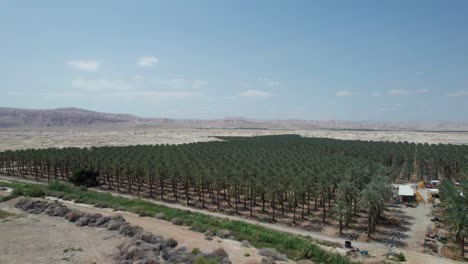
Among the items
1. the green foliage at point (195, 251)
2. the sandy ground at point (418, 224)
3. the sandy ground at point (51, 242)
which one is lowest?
the sandy ground at point (418, 224)

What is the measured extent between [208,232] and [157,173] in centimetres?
3761

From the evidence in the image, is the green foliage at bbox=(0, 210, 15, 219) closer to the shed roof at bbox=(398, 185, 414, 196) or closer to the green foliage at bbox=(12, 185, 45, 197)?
the green foliage at bbox=(12, 185, 45, 197)

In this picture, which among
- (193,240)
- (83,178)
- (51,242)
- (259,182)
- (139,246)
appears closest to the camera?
(139,246)

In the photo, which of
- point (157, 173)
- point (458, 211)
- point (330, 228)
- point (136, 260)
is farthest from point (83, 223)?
point (458, 211)

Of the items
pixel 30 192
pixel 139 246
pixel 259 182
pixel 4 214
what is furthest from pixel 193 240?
pixel 30 192

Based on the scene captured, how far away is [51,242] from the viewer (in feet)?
108

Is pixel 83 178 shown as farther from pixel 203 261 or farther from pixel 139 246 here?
pixel 203 261

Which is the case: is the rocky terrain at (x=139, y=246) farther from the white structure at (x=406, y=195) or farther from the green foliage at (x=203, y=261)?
the white structure at (x=406, y=195)

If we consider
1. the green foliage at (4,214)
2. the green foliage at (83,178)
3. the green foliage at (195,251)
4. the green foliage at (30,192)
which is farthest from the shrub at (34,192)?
the green foliage at (195,251)

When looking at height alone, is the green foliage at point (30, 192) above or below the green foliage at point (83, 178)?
above

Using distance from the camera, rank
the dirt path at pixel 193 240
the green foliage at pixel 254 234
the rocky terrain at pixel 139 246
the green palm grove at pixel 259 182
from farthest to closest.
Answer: the green palm grove at pixel 259 182, the green foliage at pixel 254 234, the dirt path at pixel 193 240, the rocky terrain at pixel 139 246

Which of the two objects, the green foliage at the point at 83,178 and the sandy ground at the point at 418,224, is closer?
→ the sandy ground at the point at 418,224

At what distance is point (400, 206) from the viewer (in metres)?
66.4

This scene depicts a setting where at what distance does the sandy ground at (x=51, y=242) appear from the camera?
28.9 metres
